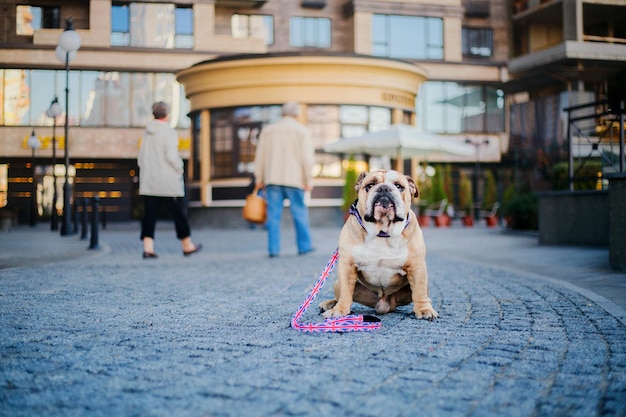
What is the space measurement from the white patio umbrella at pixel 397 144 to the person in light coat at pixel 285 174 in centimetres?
809

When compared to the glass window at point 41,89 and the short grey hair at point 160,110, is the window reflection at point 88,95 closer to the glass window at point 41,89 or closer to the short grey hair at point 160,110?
the glass window at point 41,89

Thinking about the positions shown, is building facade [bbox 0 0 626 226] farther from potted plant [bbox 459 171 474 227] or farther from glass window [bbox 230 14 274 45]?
potted plant [bbox 459 171 474 227]

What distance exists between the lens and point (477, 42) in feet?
112

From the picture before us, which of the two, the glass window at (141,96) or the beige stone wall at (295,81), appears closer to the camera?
the beige stone wall at (295,81)

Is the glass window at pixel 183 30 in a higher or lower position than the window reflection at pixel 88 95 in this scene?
higher

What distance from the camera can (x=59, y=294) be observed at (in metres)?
5.55

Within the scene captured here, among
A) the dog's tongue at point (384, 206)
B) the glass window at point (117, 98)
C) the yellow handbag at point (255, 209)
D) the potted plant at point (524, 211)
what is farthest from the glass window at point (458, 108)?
the dog's tongue at point (384, 206)

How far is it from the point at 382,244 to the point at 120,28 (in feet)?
92.9

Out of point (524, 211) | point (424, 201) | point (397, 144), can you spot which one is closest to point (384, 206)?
point (524, 211)

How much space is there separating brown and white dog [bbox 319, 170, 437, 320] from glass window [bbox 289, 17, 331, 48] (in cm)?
2929

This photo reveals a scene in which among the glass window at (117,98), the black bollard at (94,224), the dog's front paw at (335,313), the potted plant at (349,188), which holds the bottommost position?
the dog's front paw at (335,313)

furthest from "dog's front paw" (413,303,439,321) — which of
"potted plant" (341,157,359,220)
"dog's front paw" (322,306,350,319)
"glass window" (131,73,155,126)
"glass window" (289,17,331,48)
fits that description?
"glass window" (289,17,331,48)

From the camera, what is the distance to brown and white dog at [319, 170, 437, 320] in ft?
13.4

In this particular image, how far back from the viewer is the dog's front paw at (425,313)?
4262 millimetres
